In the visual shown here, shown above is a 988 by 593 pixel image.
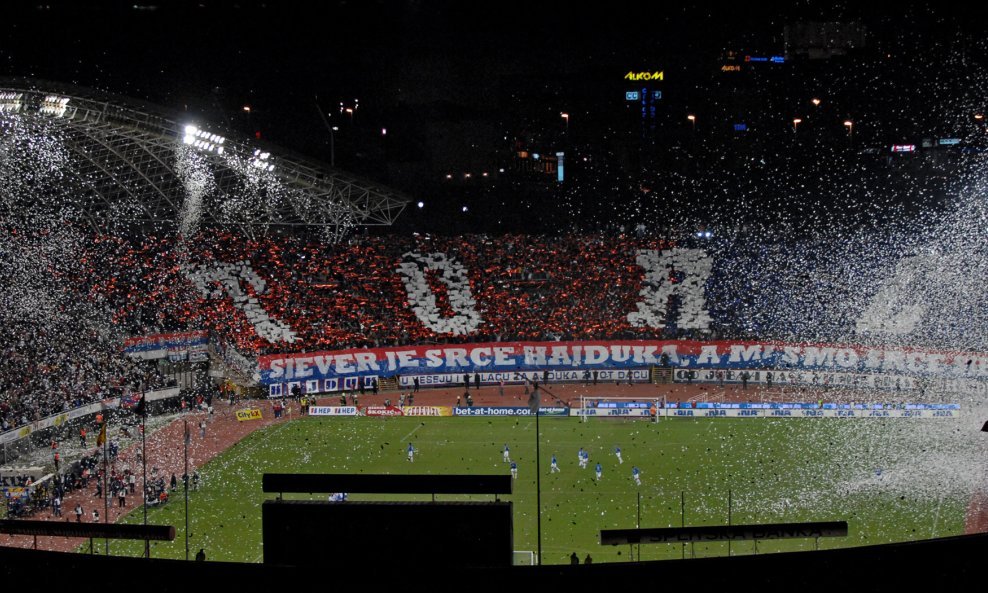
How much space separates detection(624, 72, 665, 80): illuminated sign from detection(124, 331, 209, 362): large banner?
60.1 metres

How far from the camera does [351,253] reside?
5569 centimetres

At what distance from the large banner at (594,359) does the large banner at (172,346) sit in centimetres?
309

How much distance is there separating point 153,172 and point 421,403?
19264mm

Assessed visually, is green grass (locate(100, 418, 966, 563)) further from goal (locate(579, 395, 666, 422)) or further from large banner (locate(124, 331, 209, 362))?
large banner (locate(124, 331, 209, 362))

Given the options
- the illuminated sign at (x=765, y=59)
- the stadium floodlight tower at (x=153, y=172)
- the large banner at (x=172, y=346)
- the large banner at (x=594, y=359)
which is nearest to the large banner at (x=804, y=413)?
the large banner at (x=594, y=359)

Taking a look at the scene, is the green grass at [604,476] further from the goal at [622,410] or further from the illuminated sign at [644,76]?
the illuminated sign at [644,76]

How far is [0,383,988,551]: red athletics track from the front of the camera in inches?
1096

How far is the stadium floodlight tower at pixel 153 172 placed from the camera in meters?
35.7

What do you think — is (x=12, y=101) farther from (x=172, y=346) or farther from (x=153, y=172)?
(x=172, y=346)

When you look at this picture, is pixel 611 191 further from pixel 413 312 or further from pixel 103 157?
pixel 103 157

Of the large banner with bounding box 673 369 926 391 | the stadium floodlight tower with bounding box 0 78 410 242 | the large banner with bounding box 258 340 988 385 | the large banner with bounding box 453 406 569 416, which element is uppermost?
the stadium floodlight tower with bounding box 0 78 410 242

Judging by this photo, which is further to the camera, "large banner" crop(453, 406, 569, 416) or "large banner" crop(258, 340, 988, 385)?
"large banner" crop(258, 340, 988, 385)

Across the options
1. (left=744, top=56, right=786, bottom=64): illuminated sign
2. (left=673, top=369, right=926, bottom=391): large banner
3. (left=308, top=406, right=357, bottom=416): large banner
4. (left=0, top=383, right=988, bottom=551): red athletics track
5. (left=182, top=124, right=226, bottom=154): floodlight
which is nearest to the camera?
(left=0, top=383, right=988, bottom=551): red athletics track

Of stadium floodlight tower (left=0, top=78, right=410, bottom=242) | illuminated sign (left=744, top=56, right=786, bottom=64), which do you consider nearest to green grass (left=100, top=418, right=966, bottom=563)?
stadium floodlight tower (left=0, top=78, right=410, bottom=242)
